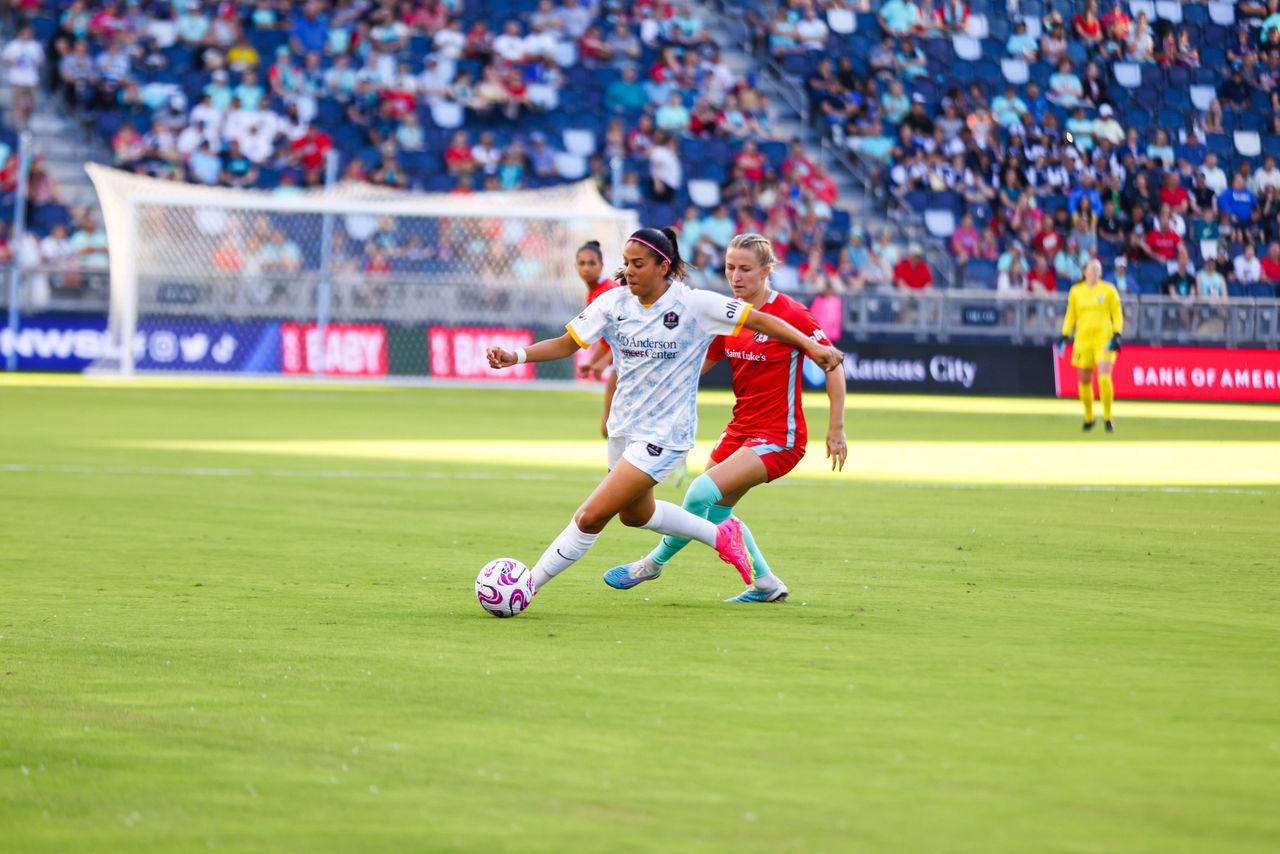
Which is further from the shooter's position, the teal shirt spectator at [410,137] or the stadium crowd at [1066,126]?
the teal shirt spectator at [410,137]

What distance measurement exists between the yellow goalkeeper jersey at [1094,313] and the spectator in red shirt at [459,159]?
533 inches

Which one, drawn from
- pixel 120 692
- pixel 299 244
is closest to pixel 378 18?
pixel 299 244

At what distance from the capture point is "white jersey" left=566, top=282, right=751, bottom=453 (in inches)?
341

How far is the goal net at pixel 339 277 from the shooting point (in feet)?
107

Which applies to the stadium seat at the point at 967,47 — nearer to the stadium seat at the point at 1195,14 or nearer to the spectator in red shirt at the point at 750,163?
the stadium seat at the point at 1195,14

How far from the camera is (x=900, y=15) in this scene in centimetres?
3981

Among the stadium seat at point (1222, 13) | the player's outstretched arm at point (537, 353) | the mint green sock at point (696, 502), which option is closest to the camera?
the player's outstretched arm at point (537, 353)

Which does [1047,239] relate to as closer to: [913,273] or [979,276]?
[979,276]

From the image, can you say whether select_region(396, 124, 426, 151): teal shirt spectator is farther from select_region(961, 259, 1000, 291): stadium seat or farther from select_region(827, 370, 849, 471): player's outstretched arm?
select_region(827, 370, 849, 471): player's outstretched arm

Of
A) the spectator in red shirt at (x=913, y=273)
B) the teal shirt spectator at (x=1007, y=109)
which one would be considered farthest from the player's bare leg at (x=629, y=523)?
the teal shirt spectator at (x=1007, y=109)

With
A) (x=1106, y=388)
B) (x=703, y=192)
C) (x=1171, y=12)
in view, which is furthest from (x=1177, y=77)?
(x=1106, y=388)

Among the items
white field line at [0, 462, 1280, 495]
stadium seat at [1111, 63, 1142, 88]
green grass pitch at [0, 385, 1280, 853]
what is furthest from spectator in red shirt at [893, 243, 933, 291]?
green grass pitch at [0, 385, 1280, 853]

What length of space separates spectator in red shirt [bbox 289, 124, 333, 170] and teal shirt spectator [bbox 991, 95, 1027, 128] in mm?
13272

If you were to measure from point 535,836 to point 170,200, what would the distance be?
1138 inches
